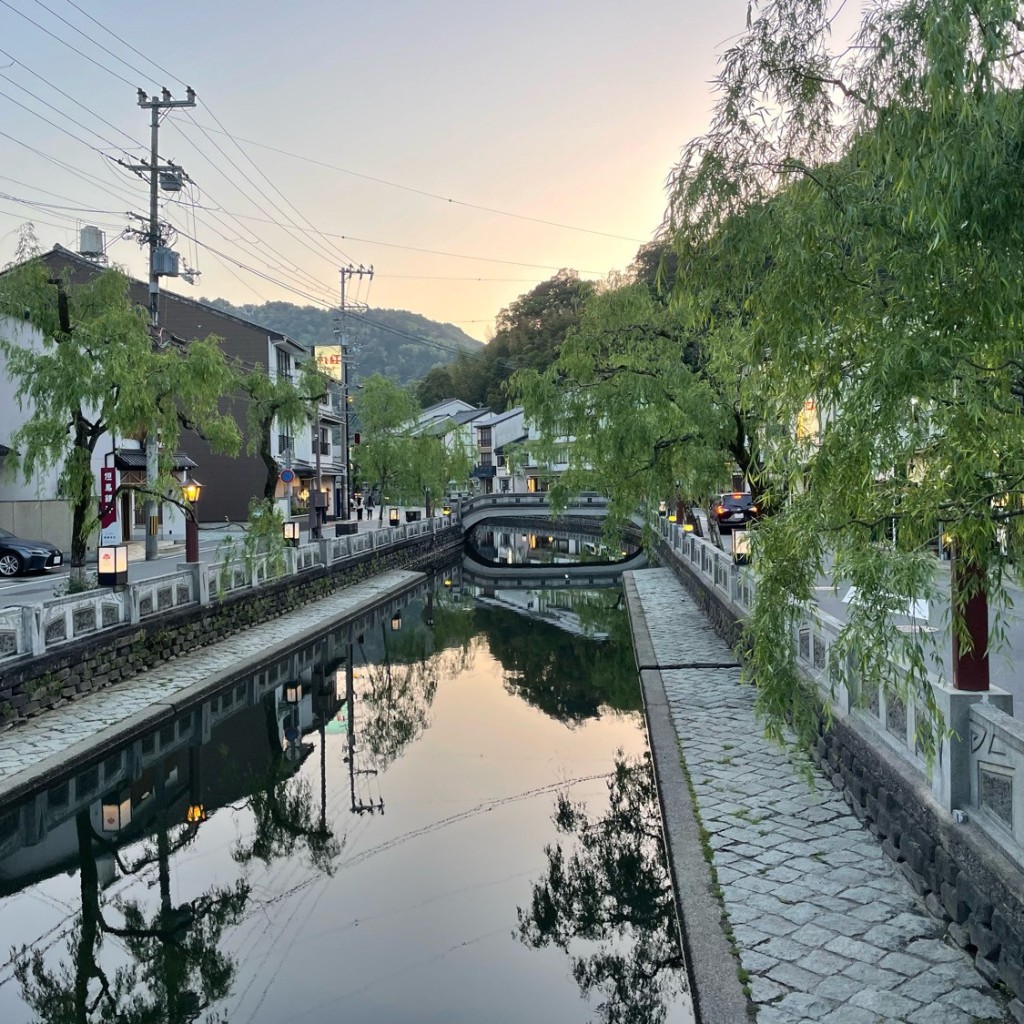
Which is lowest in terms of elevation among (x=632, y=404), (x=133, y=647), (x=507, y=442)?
(x=133, y=647)

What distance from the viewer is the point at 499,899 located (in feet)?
27.0

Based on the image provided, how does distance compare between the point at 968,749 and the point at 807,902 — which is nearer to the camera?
the point at 968,749

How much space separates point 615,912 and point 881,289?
5.82 metres

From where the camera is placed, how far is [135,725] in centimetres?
1159

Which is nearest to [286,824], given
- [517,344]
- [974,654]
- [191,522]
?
[974,654]

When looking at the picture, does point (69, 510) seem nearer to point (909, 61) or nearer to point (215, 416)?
point (215, 416)

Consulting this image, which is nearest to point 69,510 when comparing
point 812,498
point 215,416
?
point 215,416

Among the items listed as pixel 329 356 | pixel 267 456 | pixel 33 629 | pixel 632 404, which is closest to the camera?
pixel 33 629

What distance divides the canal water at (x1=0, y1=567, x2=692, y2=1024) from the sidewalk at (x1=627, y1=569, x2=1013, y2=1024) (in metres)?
0.82

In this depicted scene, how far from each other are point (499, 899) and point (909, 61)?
7221 millimetres

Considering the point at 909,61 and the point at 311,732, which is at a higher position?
the point at 909,61

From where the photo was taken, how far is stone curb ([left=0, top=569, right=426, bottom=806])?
938 cm

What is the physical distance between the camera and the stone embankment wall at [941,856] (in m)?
4.97

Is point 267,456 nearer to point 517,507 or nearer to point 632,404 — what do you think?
point 632,404
